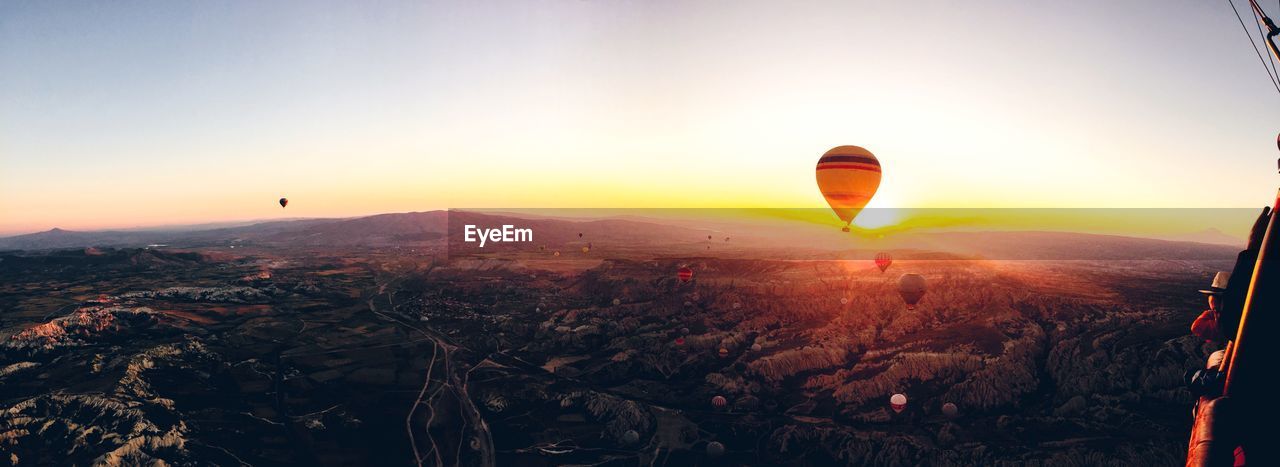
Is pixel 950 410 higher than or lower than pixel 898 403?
lower

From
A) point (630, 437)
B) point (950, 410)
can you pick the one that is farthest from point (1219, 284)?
point (630, 437)

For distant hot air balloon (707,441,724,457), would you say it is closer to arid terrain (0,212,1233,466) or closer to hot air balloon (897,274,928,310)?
arid terrain (0,212,1233,466)

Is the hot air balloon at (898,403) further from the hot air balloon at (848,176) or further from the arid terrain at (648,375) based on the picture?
the hot air balloon at (848,176)

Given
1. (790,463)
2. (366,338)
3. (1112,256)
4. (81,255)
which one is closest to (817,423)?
(790,463)

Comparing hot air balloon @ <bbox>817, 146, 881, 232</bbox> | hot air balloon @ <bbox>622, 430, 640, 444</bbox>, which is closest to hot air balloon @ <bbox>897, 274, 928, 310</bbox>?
→ hot air balloon @ <bbox>817, 146, 881, 232</bbox>

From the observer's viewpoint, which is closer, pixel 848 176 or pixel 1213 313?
pixel 1213 313

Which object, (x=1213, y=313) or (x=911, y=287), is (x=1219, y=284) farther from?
(x=911, y=287)

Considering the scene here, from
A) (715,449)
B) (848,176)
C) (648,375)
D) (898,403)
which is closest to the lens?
(715,449)
